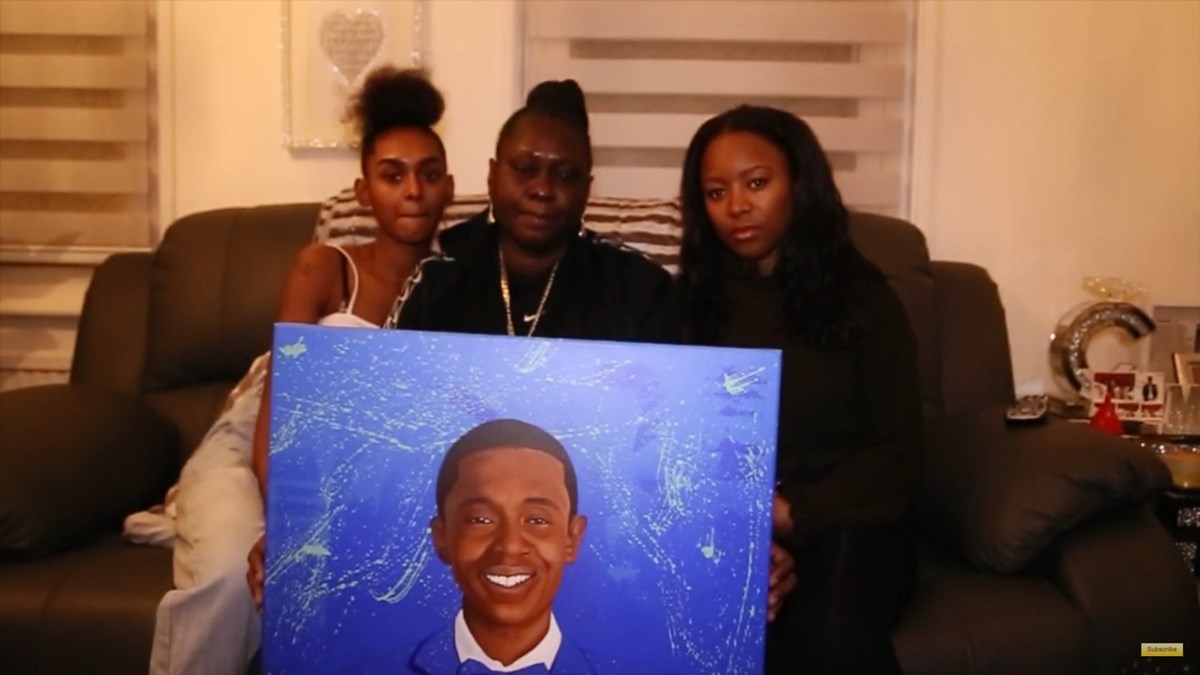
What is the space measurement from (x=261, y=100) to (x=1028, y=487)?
178 cm

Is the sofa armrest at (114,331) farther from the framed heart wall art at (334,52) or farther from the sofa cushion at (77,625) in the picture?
the sofa cushion at (77,625)

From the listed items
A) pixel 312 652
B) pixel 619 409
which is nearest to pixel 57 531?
pixel 312 652

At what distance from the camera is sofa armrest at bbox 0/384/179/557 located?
175cm

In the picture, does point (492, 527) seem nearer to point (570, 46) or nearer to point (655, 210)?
point (655, 210)

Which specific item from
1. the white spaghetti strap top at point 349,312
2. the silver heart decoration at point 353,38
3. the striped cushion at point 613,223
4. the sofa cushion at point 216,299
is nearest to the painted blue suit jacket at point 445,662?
the white spaghetti strap top at point 349,312

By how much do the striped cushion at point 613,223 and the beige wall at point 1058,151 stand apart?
28.5 inches

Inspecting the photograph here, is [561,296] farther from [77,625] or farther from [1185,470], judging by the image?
[1185,470]

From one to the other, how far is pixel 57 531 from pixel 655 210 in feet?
3.76

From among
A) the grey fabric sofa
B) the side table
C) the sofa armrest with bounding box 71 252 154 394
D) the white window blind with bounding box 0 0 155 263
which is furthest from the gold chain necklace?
A: the white window blind with bounding box 0 0 155 263

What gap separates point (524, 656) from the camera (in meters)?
1.31

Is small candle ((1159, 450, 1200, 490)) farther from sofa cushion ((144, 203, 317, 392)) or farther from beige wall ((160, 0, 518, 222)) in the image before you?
sofa cushion ((144, 203, 317, 392))

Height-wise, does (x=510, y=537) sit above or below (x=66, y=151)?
below

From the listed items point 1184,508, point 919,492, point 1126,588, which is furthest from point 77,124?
point 1184,508

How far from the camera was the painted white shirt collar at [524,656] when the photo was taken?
131 centimetres
